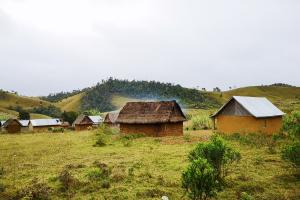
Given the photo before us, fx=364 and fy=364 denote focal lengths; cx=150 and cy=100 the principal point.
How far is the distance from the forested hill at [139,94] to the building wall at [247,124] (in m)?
64.5

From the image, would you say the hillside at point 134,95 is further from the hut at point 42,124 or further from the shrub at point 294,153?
the shrub at point 294,153

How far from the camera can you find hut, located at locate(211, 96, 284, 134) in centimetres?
3231

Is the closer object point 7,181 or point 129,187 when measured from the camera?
point 129,187

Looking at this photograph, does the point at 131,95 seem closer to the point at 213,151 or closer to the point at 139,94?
the point at 139,94

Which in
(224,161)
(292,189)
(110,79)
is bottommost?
(292,189)

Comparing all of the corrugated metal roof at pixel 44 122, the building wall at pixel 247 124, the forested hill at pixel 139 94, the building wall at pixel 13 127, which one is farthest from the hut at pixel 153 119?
the forested hill at pixel 139 94

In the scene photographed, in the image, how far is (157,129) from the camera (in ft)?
124

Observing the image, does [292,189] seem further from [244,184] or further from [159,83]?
[159,83]

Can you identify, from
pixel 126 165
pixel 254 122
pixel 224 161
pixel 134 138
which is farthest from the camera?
pixel 134 138

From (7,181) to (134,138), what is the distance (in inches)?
786

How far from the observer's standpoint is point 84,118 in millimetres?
A: 71562

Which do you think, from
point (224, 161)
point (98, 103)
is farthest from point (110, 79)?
point (224, 161)

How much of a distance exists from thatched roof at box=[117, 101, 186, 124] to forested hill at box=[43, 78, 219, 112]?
60.1 metres

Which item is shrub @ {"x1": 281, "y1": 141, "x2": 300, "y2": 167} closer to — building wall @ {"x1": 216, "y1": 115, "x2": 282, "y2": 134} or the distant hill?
building wall @ {"x1": 216, "y1": 115, "x2": 282, "y2": 134}
